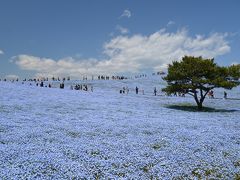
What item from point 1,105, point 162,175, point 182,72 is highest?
point 182,72

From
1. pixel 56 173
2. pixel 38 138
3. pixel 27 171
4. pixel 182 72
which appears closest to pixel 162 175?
pixel 56 173

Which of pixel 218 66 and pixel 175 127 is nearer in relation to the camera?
pixel 175 127

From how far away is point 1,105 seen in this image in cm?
3731

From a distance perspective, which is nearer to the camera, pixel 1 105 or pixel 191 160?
pixel 191 160

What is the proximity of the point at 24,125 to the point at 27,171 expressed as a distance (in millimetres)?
11422

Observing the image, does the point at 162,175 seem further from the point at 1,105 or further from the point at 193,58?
the point at 193,58

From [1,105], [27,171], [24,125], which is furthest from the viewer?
[1,105]

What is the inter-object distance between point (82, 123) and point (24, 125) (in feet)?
16.4

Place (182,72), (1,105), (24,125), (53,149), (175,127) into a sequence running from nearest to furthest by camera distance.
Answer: (53,149) → (24,125) → (175,127) → (1,105) → (182,72)

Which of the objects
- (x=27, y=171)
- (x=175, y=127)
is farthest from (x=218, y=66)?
(x=27, y=171)

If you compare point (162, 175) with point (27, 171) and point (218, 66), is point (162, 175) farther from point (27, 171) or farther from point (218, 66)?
point (218, 66)

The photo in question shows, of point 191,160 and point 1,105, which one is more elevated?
point 1,105

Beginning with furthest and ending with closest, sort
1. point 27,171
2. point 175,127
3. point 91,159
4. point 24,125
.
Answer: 1. point 175,127
2. point 24,125
3. point 91,159
4. point 27,171

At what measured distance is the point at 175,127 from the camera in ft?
90.3
